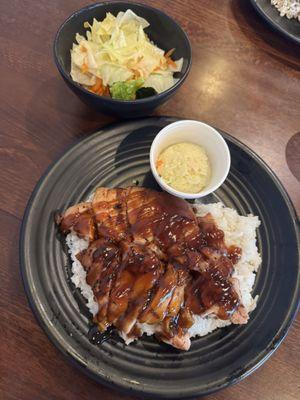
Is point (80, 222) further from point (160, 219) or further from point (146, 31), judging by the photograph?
point (146, 31)

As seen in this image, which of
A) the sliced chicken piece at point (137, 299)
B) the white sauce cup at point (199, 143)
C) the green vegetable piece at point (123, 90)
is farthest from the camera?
the green vegetable piece at point (123, 90)

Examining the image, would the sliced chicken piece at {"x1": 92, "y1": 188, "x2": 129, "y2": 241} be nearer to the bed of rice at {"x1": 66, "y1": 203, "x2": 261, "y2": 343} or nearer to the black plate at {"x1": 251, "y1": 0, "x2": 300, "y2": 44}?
the bed of rice at {"x1": 66, "y1": 203, "x2": 261, "y2": 343}

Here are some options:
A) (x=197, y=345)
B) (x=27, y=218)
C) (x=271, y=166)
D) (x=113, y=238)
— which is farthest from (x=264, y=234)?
(x=27, y=218)

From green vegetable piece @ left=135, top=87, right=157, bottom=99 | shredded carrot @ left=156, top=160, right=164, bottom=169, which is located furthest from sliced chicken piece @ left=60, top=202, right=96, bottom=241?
green vegetable piece @ left=135, top=87, right=157, bottom=99

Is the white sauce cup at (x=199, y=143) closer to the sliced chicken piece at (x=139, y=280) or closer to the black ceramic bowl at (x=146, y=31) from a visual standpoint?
the black ceramic bowl at (x=146, y=31)

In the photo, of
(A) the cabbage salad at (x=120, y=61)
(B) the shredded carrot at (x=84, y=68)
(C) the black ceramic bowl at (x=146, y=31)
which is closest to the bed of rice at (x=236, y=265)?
(C) the black ceramic bowl at (x=146, y=31)

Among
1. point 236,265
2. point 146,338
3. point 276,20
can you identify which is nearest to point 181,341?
point 146,338

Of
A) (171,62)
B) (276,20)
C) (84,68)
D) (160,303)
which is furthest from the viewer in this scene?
(276,20)
